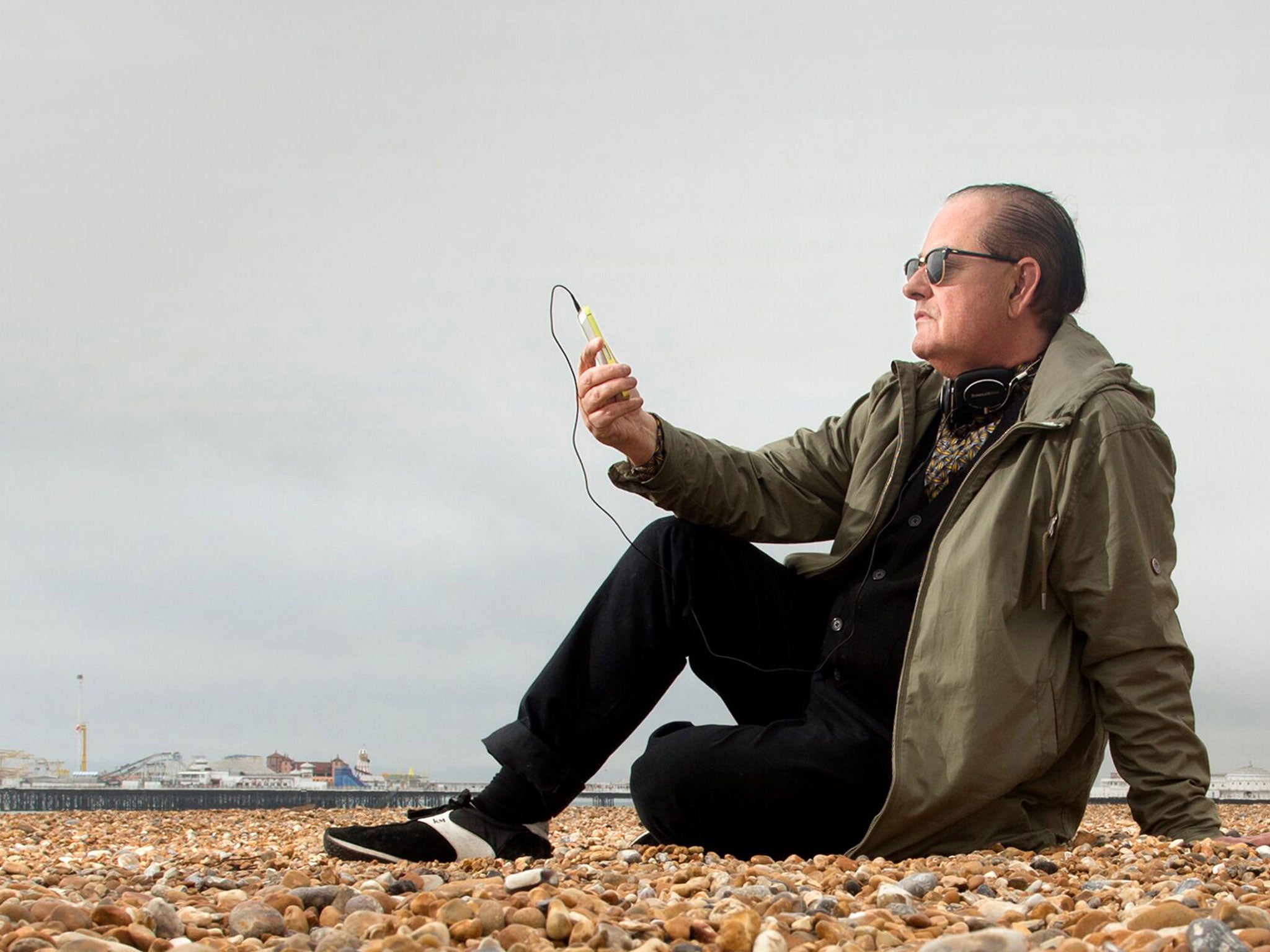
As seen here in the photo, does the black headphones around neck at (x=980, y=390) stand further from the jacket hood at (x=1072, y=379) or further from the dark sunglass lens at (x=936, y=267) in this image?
the dark sunglass lens at (x=936, y=267)

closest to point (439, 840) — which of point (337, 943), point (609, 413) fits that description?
point (609, 413)

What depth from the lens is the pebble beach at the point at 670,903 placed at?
1880 mm

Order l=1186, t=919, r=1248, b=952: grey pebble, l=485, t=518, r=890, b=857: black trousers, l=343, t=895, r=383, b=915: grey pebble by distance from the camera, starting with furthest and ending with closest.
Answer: l=485, t=518, r=890, b=857: black trousers < l=343, t=895, r=383, b=915: grey pebble < l=1186, t=919, r=1248, b=952: grey pebble

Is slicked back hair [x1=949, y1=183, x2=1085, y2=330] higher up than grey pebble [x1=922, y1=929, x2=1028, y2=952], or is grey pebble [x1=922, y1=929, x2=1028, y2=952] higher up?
slicked back hair [x1=949, y1=183, x2=1085, y2=330]

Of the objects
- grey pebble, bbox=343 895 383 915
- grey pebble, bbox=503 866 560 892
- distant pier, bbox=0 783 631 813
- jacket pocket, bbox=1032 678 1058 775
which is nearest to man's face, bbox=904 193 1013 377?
jacket pocket, bbox=1032 678 1058 775

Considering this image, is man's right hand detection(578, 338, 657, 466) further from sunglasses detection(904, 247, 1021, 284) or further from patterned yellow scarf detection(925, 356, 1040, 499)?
sunglasses detection(904, 247, 1021, 284)

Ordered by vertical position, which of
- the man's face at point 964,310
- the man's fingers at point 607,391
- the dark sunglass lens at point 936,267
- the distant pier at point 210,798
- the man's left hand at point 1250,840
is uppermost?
the dark sunglass lens at point 936,267

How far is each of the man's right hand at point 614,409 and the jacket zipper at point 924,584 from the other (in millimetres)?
863

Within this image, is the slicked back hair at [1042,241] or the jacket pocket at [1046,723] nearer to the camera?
the jacket pocket at [1046,723]

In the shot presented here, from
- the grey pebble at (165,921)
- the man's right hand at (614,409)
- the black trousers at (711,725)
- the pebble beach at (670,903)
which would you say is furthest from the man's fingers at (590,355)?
the grey pebble at (165,921)

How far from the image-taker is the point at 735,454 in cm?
375

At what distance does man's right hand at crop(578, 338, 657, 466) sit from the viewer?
334 cm

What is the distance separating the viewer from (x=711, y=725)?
11.6 ft

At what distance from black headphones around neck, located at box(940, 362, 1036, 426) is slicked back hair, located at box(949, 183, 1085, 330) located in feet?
0.83
